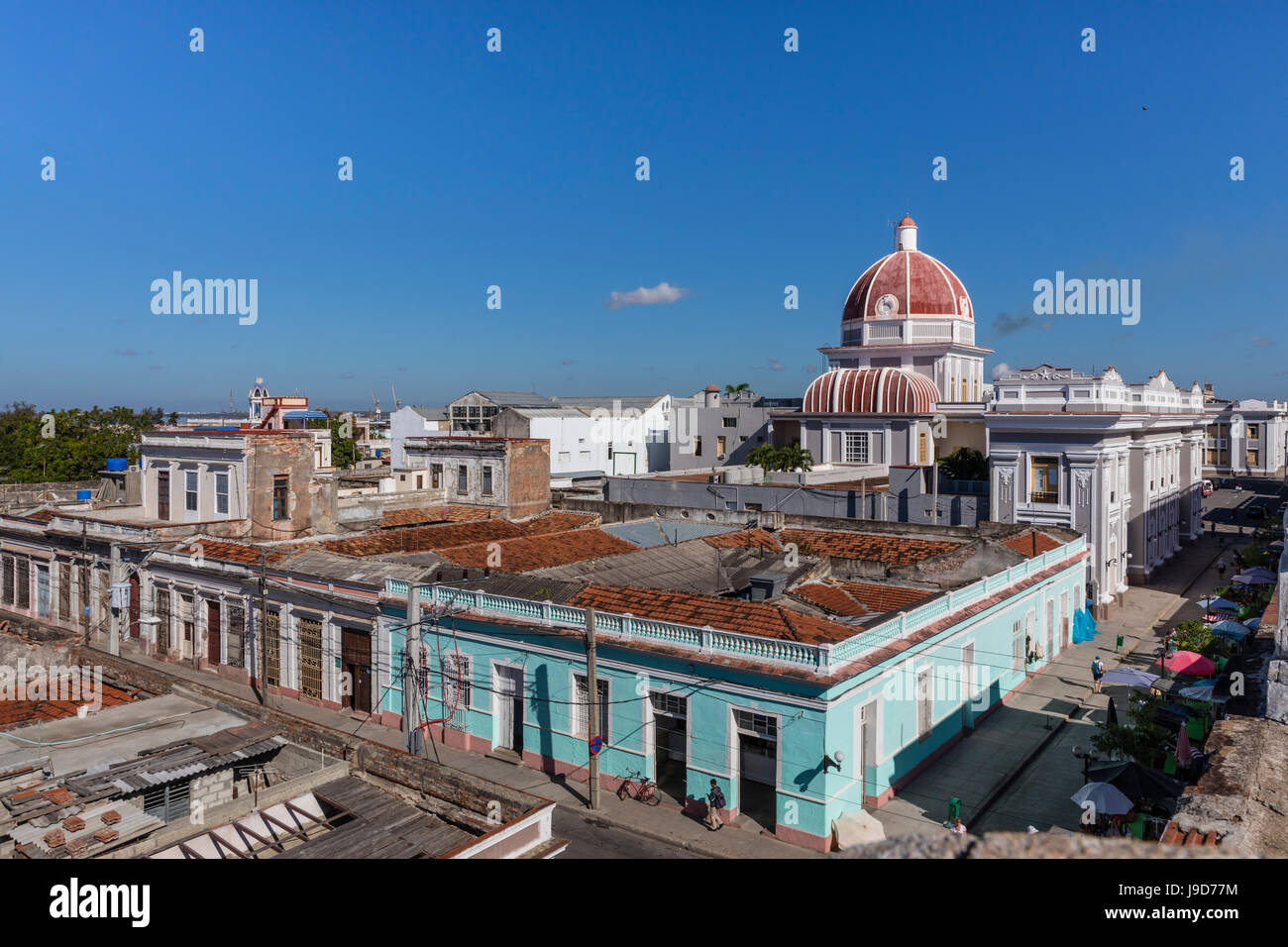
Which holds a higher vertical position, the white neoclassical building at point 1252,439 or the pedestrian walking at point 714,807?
Answer: the white neoclassical building at point 1252,439

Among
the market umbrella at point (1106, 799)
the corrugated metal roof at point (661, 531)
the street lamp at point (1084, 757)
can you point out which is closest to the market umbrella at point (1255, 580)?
the street lamp at point (1084, 757)

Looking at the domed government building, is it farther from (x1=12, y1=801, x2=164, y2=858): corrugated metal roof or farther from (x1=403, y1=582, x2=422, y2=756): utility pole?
(x1=12, y1=801, x2=164, y2=858): corrugated metal roof

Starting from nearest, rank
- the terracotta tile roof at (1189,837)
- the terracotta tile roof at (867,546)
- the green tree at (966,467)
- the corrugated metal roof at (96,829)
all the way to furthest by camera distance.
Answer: the terracotta tile roof at (1189,837), the corrugated metal roof at (96,829), the terracotta tile roof at (867,546), the green tree at (966,467)

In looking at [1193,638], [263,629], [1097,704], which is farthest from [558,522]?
[1193,638]

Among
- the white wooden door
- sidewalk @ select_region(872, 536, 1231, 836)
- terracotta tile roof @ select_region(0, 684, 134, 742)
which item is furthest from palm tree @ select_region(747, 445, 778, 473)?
terracotta tile roof @ select_region(0, 684, 134, 742)

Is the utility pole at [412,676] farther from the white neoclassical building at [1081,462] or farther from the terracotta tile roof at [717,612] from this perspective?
the white neoclassical building at [1081,462]
